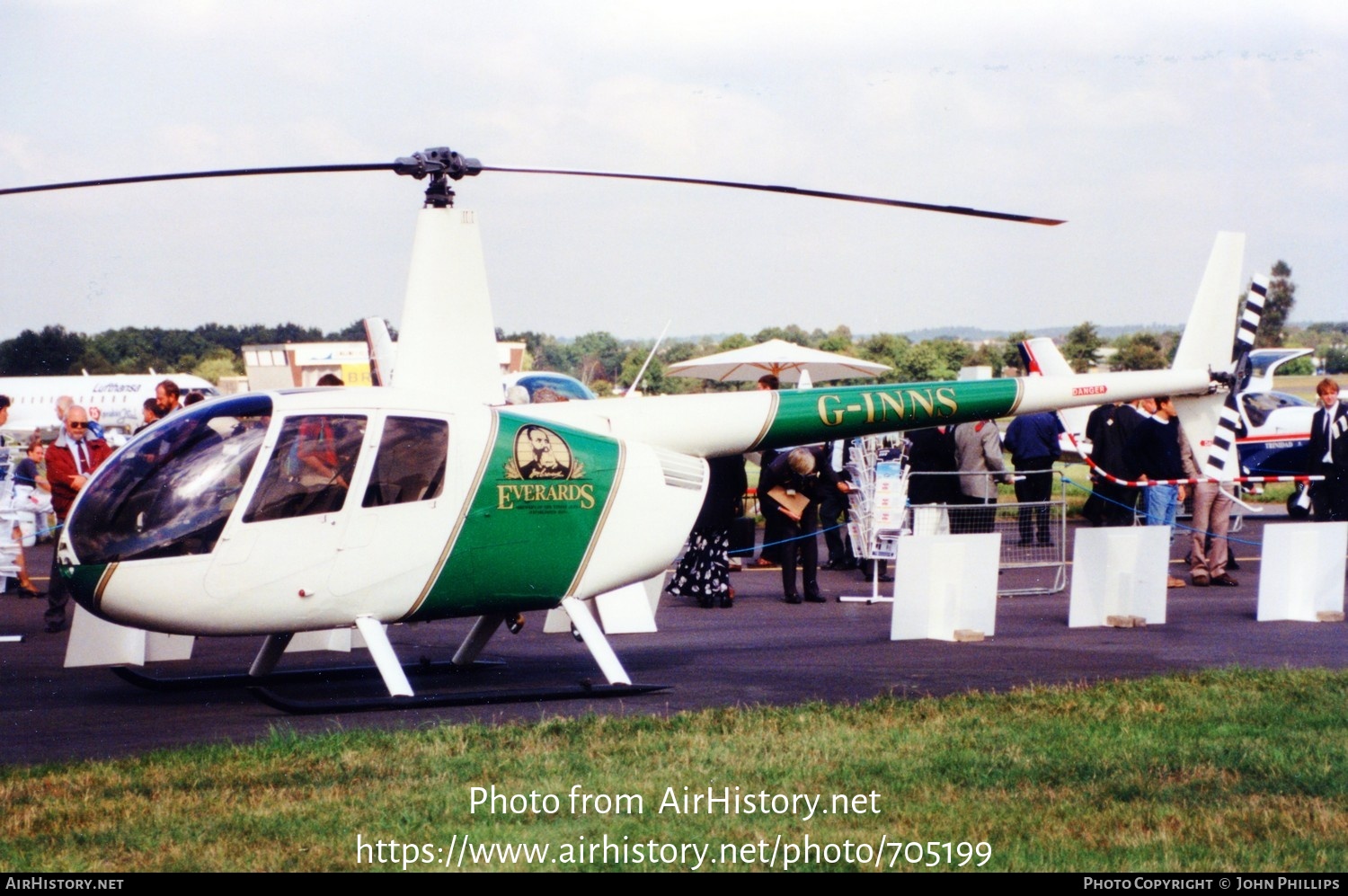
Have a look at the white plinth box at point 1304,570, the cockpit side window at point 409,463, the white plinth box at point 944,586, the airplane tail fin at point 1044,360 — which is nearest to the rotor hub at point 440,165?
the cockpit side window at point 409,463

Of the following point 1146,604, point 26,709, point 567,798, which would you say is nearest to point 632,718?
point 567,798

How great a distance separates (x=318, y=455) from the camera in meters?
8.87

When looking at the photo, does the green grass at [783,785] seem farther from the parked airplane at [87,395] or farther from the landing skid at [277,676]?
the parked airplane at [87,395]

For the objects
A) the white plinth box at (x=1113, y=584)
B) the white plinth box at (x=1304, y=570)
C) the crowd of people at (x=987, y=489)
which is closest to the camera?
the white plinth box at (x=1113, y=584)

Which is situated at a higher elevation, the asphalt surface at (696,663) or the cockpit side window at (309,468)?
the cockpit side window at (309,468)

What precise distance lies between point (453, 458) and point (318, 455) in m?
0.82

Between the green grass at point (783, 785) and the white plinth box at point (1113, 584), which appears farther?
the white plinth box at point (1113, 584)

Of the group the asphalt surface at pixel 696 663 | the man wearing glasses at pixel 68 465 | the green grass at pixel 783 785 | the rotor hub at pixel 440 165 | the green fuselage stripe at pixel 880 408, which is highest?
the rotor hub at pixel 440 165

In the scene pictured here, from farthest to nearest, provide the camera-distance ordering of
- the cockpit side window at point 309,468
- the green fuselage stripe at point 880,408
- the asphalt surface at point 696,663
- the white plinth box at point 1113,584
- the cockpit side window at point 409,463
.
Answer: the white plinth box at point 1113,584 → the green fuselage stripe at point 880,408 → the cockpit side window at point 409,463 → the asphalt surface at point 696,663 → the cockpit side window at point 309,468

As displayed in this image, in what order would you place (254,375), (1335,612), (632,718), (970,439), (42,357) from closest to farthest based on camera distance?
1. (632,718)
2. (1335,612)
3. (970,439)
4. (42,357)
5. (254,375)

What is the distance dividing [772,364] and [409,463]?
44.9 feet

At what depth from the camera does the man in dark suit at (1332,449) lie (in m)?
16.4

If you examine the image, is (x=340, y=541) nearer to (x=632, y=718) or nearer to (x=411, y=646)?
(x=632, y=718)

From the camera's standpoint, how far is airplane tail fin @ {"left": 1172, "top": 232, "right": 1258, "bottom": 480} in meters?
11.8
